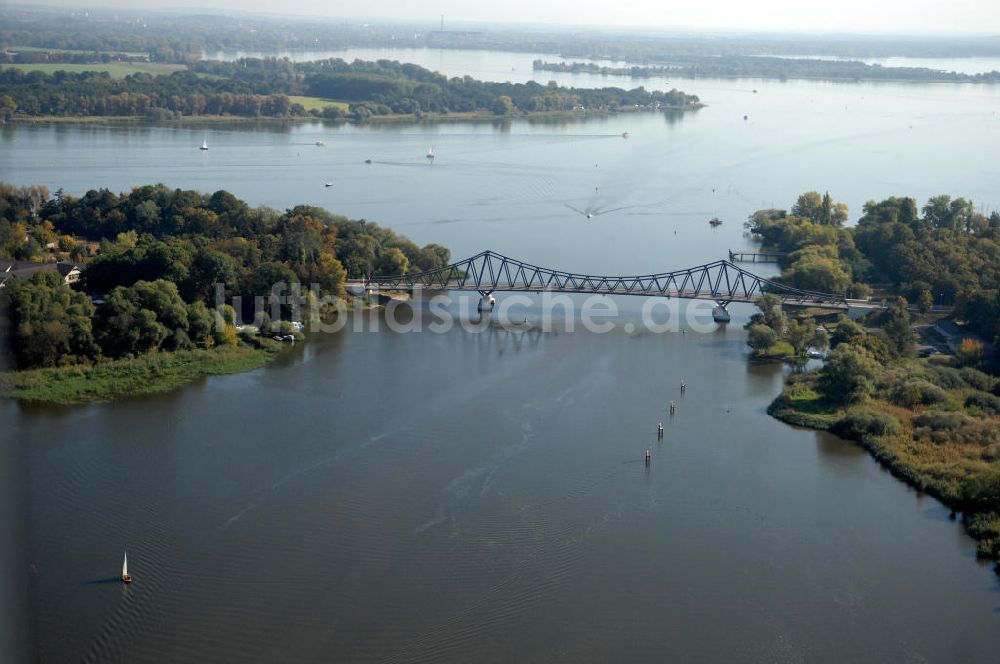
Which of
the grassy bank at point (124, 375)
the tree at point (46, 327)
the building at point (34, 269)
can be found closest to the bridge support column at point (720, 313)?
the grassy bank at point (124, 375)

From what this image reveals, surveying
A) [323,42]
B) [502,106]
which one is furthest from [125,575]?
[323,42]

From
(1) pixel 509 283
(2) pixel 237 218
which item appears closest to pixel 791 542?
(1) pixel 509 283

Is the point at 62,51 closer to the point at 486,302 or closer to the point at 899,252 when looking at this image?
the point at 486,302

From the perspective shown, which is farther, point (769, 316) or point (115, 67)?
point (115, 67)

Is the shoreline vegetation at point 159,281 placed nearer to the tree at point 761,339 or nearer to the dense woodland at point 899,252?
the tree at point 761,339

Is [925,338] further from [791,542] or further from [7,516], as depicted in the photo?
[7,516]
